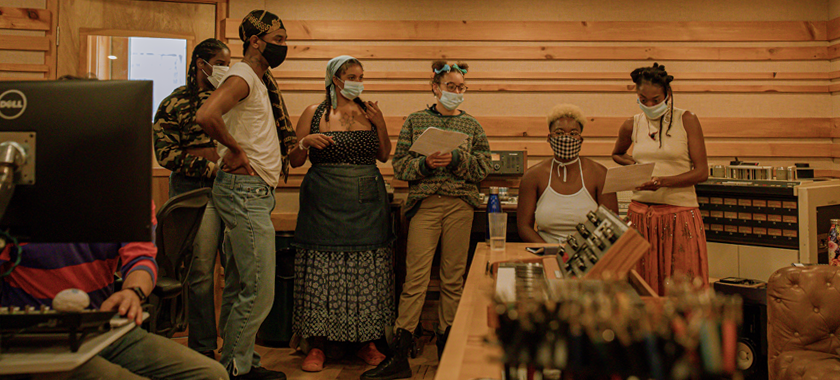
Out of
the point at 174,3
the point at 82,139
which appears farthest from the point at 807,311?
the point at 174,3

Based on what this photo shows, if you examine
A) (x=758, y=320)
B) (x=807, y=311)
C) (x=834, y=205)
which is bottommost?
(x=758, y=320)

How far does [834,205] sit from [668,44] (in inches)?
62.3

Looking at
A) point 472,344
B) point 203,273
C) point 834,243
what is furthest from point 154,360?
point 834,243

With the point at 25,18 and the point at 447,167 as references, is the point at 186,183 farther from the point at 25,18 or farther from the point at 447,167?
the point at 25,18

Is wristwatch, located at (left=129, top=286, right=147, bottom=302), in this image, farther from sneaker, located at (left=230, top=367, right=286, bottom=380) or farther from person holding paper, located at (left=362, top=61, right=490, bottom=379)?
person holding paper, located at (left=362, top=61, right=490, bottom=379)

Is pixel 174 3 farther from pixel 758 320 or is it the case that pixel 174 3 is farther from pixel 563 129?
pixel 758 320

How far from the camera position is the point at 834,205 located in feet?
9.71

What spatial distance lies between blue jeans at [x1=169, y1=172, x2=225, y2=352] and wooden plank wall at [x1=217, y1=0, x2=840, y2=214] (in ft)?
4.13

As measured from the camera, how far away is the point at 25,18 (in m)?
3.79

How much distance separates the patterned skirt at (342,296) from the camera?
9.53 feet

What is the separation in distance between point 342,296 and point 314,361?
368 mm

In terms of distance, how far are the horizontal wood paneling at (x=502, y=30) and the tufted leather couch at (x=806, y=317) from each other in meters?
2.53

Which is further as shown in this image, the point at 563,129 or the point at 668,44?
the point at 668,44

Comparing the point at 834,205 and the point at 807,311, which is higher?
the point at 834,205
